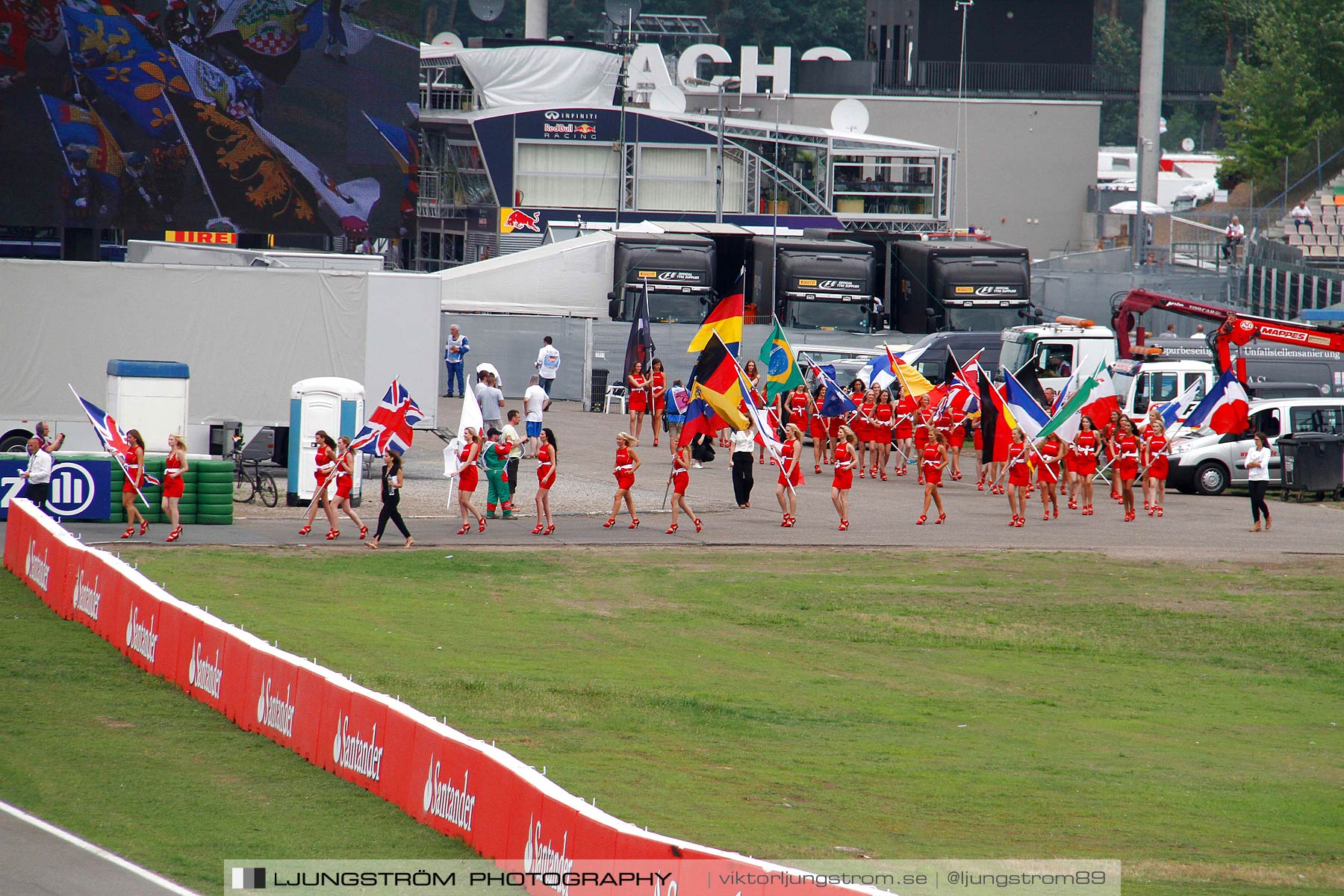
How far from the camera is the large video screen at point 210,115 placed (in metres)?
29.4

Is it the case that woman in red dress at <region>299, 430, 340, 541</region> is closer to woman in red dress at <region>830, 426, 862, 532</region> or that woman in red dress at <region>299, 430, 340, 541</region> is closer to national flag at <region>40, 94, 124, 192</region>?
A: woman in red dress at <region>830, 426, 862, 532</region>

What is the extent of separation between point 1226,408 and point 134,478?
687 inches

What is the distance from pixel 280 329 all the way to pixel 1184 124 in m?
91.0

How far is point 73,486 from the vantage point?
22766 mm

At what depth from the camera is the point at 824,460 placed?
31.8 meters

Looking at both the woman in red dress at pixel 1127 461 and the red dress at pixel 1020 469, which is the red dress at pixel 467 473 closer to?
the red dress at pixel 1020 469

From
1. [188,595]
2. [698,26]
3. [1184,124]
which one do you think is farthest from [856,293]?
[1184,124]

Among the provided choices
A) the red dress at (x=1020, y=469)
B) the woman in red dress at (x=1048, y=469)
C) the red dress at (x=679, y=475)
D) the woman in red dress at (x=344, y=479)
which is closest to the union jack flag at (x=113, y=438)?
the woman in red dress at (x=344, y=479)

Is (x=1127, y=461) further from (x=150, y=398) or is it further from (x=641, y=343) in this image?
(x=150, y=398)

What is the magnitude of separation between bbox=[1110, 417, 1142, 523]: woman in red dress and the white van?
10.3 feet

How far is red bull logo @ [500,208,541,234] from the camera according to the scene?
5350cm

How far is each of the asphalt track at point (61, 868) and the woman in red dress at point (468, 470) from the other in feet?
42.0

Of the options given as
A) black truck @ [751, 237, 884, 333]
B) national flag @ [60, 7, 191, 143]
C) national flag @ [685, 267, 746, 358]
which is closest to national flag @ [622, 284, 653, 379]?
black truck @ [751, 237, 884, 333]

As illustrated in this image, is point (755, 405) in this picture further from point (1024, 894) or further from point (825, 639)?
point (1024, 894)
